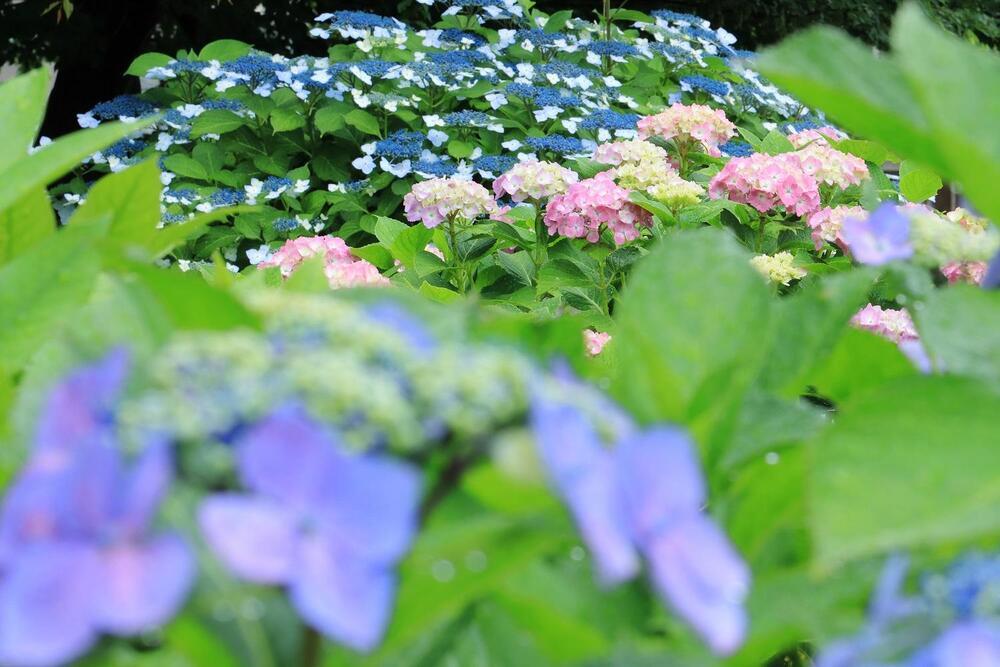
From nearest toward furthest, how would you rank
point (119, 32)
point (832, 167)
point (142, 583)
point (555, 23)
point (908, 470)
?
point (142, 583) < point (908, 470) < point (832, 167) < point (555, 23) < point (119, 32)

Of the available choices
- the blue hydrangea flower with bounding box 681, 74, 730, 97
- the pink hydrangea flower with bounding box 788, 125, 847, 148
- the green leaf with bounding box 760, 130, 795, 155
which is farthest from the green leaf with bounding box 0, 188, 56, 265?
the blue hydrangea flower with bounding box 681, 74, 730, 97

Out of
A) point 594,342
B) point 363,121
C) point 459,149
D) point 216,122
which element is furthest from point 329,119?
point 594,342

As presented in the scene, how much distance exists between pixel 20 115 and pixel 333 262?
1560 mm

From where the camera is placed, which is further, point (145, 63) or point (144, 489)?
point (145, 63)

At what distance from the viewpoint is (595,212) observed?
241cm

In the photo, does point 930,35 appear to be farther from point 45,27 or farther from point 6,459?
point 45,27

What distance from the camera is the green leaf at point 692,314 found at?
528mm

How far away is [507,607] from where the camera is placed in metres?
0.42

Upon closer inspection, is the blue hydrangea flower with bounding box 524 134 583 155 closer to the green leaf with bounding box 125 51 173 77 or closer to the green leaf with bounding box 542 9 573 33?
the green leaf with bounding box 542 9 573 33

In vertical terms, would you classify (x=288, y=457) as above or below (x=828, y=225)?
above

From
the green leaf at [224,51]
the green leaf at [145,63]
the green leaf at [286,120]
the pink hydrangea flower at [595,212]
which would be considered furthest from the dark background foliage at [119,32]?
the pink hydrangea flower at [595,212]

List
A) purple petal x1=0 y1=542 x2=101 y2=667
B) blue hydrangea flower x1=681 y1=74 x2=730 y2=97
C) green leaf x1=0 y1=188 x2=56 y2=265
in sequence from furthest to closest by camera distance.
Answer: blue hydrangea flower x1=681 y1=74 x2=730 y2=97, green leaf x1=0 y1=188 x2=56 y2=265, purple petal x1=0 y1=542 x2=101 y2=667

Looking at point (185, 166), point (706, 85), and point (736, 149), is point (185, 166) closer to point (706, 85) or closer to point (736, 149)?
point (736, 149)

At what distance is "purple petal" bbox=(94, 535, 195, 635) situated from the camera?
12.1 inches
